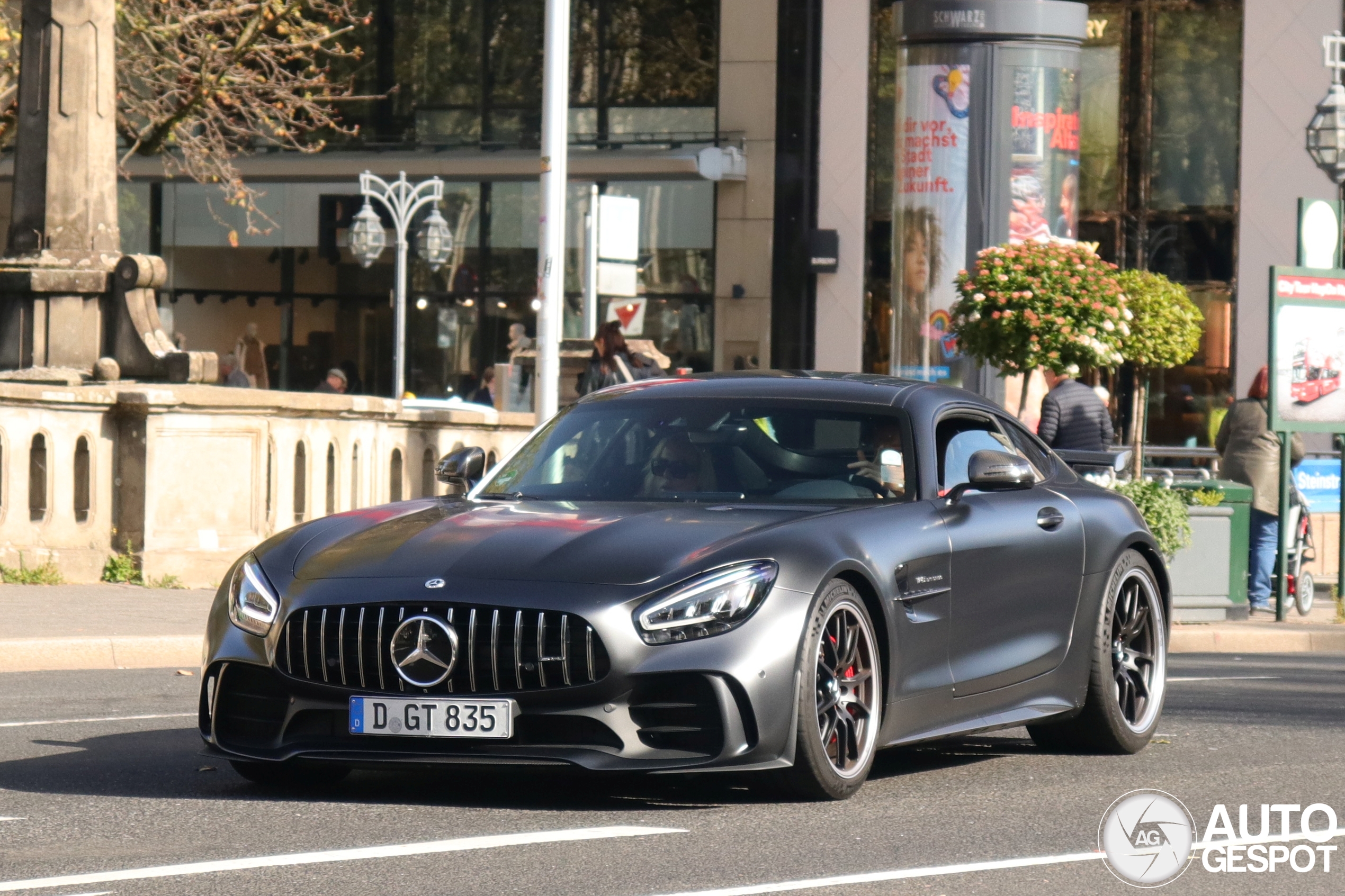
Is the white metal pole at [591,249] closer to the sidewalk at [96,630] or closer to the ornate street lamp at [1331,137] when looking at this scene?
the sidewalk at [96,630]

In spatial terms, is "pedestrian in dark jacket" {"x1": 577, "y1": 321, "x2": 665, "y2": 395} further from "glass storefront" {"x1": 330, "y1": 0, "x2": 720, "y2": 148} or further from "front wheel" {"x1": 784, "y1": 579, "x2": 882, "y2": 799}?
"glass storefront" {"x1": 330, "y1": 0, "x2": 720, "y2": 148}

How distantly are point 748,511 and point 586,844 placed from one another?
4.92 ft

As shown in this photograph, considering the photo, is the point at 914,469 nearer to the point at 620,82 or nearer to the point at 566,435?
the point at 566,435

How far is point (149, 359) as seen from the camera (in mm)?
17156

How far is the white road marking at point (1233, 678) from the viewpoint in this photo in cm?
1240

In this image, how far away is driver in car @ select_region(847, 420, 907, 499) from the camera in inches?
307

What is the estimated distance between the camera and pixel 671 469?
778 centimetres

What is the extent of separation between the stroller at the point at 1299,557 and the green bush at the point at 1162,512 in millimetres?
1561

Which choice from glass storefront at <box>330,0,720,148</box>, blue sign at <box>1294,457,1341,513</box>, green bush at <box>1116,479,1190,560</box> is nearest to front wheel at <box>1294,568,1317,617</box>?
green bush at <box>1116,479,1190,560</box>

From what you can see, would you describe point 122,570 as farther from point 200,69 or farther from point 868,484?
point 200,69

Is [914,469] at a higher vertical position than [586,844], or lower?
higher

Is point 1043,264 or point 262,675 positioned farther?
point 1043,264

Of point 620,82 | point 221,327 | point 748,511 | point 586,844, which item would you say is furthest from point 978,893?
point 221,327

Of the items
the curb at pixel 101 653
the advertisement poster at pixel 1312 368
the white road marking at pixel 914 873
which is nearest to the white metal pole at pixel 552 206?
the curb at pixel 101 653
